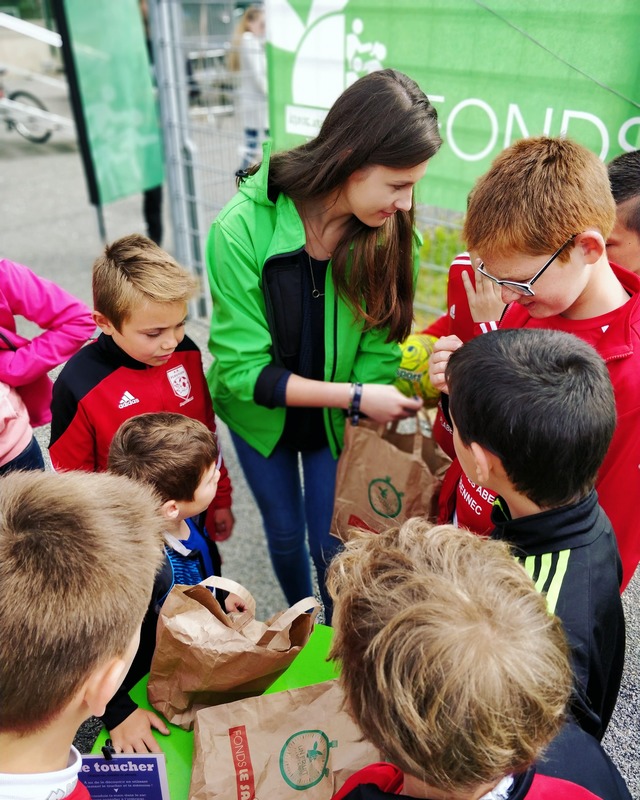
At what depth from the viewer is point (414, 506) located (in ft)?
6.27

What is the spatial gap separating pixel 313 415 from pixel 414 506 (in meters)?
0.45

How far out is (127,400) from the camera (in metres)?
1.94

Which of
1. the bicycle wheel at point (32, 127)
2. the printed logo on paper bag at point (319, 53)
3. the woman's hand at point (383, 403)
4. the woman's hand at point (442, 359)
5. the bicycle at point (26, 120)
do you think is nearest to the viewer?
the woman's hand at point (442, 359)

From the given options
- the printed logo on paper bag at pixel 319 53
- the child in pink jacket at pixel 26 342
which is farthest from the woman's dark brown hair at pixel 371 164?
the printed logo on paper bag at pixel 319 53

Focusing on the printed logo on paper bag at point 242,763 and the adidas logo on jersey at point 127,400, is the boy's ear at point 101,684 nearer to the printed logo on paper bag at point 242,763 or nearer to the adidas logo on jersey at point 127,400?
the printed logo on paper bag at point 242,763

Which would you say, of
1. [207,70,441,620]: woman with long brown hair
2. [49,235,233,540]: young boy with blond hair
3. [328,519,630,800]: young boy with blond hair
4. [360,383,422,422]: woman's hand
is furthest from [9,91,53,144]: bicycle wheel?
[328,519,630,800]: young boy with blond hair

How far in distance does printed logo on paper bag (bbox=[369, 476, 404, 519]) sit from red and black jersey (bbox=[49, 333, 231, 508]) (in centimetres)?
66

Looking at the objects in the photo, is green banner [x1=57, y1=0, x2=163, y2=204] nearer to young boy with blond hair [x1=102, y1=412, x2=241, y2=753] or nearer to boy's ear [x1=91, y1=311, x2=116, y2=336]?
boy's ear [x1=91, y1=311, x2=116, y2=336]

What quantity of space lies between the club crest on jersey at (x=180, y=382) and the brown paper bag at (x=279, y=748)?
1.02m

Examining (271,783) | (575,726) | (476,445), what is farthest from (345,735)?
(476,445)

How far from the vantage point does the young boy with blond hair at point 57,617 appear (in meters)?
0.94

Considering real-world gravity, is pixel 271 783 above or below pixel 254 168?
below

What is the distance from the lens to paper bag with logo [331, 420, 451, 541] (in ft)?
6.22

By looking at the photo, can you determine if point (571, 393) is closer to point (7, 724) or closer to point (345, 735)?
point (345, 735)
